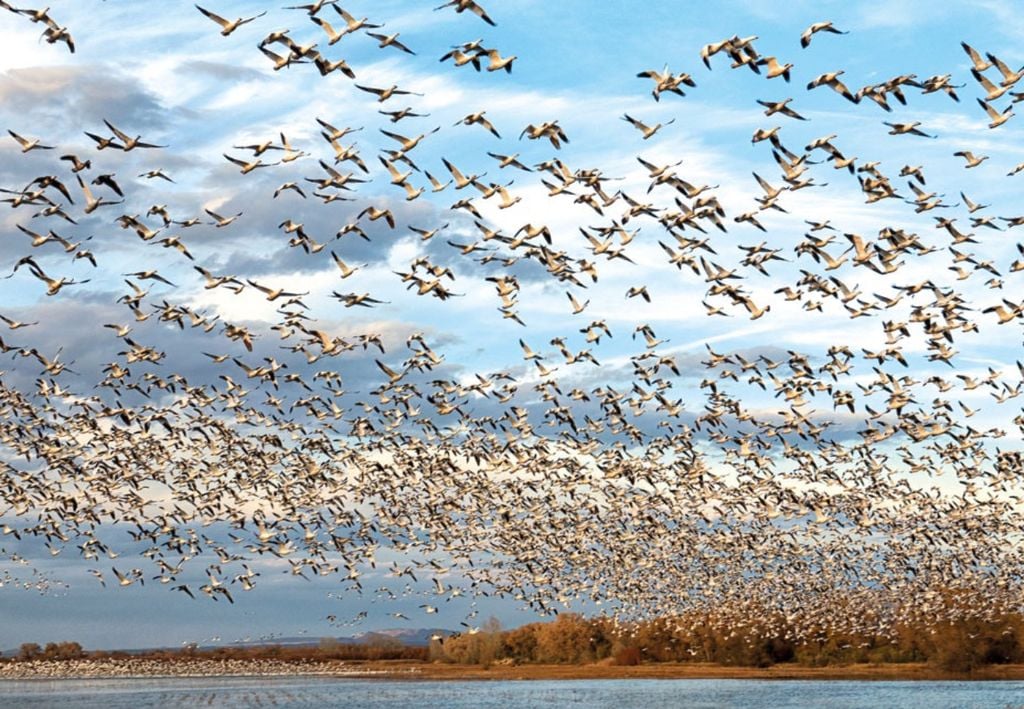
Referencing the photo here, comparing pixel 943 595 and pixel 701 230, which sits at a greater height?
pixel 701 230

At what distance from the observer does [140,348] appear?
5084cm

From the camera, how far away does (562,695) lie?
352 feet

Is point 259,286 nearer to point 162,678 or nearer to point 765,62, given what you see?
point 765,62

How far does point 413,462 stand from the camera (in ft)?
210

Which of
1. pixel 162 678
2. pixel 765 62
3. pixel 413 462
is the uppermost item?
pixel 765 62

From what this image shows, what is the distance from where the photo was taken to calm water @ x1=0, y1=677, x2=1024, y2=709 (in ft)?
290

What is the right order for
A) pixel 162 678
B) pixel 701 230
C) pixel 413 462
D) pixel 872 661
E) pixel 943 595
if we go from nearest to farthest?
pixel 701 230, pixel 413 462, pixel 943 595, pixel 872 661, pixel 162 678

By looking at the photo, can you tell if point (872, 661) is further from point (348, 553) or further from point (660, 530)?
point (348, 553)

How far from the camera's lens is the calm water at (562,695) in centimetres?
8850

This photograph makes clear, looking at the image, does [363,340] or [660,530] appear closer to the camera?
[363,340]

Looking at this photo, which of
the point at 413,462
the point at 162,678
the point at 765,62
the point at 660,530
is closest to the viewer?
the point at 765,62

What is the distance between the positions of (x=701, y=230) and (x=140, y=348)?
22195mm

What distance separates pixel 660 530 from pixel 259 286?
32.7 meters

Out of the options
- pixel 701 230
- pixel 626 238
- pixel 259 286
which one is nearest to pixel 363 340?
pixel 259 286
